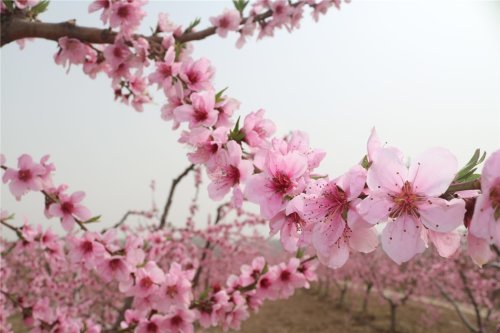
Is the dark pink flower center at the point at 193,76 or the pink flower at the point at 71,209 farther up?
the dark pink flower center at the point at 193,76

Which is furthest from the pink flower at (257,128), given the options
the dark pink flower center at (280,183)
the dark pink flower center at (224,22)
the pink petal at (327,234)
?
the dark pink flower center at (224,22)

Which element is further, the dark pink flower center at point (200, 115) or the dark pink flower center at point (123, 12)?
the dark pink flower center at point (123, 12)

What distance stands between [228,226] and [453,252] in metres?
9.96

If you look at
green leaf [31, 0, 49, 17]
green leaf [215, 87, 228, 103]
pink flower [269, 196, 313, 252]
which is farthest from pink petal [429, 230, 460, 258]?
green leaf [31, 0, 49, 17]

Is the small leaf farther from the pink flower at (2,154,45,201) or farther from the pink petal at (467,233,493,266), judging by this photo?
the pink flower at (2,154,45,201)

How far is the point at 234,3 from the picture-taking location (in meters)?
3.28

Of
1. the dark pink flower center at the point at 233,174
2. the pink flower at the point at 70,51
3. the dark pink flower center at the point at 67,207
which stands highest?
the pink flower at the point at 70,51

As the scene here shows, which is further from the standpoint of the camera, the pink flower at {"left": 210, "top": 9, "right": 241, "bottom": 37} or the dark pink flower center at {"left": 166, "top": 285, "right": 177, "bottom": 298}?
the pink flower at {"left": 210, "top": 9, "right": 241, "bottom": 37}

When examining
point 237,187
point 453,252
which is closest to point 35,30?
point 237,187

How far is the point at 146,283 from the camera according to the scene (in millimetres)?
2600

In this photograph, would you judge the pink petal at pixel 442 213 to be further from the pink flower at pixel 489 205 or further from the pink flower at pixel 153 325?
the pink flower at pixel 153 325

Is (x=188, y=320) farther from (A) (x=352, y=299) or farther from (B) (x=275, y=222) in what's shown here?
(A) (x=352, y=299)

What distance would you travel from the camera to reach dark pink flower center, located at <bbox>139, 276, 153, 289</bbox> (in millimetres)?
2591

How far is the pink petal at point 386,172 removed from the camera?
0.87 metres
